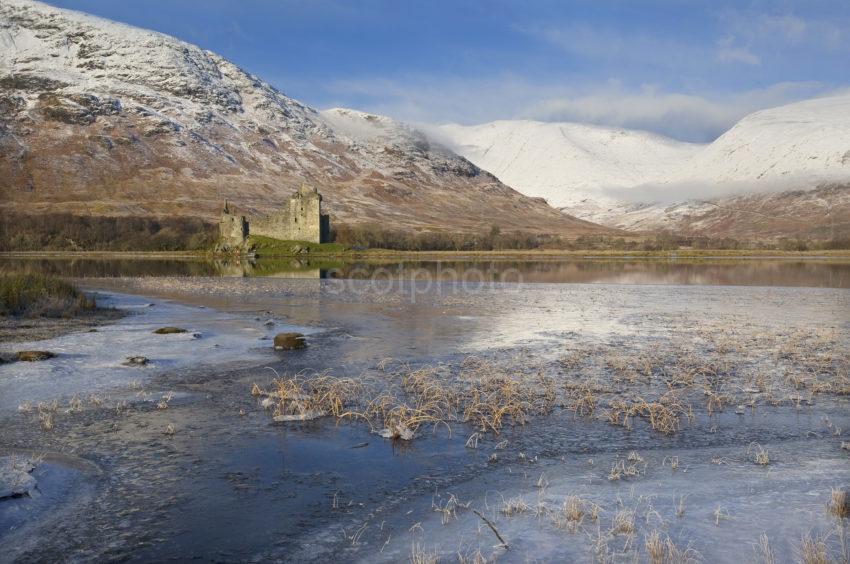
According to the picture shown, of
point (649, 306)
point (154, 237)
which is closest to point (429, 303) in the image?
point (649, 306)

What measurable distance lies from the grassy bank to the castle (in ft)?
270

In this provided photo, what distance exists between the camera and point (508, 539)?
8.53 m

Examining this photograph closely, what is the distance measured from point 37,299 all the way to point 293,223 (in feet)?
287

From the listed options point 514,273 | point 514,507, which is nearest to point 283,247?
point 514,273

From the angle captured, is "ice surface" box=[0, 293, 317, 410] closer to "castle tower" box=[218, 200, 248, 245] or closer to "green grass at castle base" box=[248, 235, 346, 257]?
"green grass at castle base" box=[248, 235, 346, 257]

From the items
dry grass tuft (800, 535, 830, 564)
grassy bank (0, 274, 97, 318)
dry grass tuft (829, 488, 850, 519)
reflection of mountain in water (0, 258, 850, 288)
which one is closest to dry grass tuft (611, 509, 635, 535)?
dry grass tuft (800, 535, 830, 564)

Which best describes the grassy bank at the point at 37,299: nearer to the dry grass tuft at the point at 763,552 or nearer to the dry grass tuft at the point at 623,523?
the dry grass tuft at the point at 623,523

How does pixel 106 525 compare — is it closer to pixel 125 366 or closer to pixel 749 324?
pixel 125 366

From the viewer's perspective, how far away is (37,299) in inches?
1214

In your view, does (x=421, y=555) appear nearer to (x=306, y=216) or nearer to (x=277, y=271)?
(x=277, y=271)

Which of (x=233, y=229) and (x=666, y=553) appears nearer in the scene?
(x=666, y=553)

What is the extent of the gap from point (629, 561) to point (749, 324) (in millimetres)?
24216

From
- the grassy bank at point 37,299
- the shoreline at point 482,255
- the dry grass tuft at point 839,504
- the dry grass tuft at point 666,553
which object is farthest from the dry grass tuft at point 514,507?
the shoreline at point 482,255

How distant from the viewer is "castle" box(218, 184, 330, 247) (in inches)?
4537
